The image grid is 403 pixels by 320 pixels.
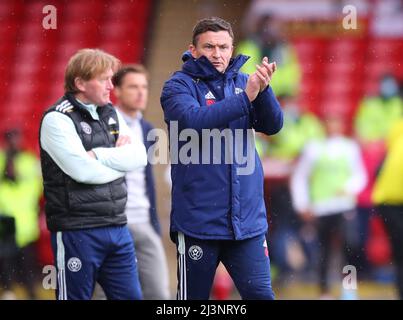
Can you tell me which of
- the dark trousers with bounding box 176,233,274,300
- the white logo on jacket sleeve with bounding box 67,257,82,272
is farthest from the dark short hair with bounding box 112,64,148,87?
the dark trousers with bounding box 176,233,274,300

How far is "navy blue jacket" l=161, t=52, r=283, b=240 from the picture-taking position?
5.03 m

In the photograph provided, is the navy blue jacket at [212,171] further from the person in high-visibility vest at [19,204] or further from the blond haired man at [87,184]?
the person in high-visibility vest at [19,204]

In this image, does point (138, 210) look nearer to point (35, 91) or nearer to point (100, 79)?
point (100, 79)

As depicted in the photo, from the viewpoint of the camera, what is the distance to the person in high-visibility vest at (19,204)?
30.7 feet

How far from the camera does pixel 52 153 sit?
550 centimetres

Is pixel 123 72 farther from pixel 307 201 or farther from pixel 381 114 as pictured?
pixel 381 114

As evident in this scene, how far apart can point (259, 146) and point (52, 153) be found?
5151 millimetres

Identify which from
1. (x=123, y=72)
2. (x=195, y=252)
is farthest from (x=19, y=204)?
(x=195, y=252)

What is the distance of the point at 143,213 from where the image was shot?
22.0 feet

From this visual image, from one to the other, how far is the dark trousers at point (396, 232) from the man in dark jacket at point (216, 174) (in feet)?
→ 10.3

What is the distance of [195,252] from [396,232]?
11.1 ft

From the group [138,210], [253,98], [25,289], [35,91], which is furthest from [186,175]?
[35,91]

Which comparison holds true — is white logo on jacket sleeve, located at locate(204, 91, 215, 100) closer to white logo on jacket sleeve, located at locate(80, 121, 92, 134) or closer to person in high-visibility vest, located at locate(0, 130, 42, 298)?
white logo on jacket sleeve, located at locate(80, 121, 92, 134)

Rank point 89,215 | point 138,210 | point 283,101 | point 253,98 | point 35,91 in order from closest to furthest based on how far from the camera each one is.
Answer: point 253,98 → point 89,215 → point 138,210 → point 283,101 → point 35,91
